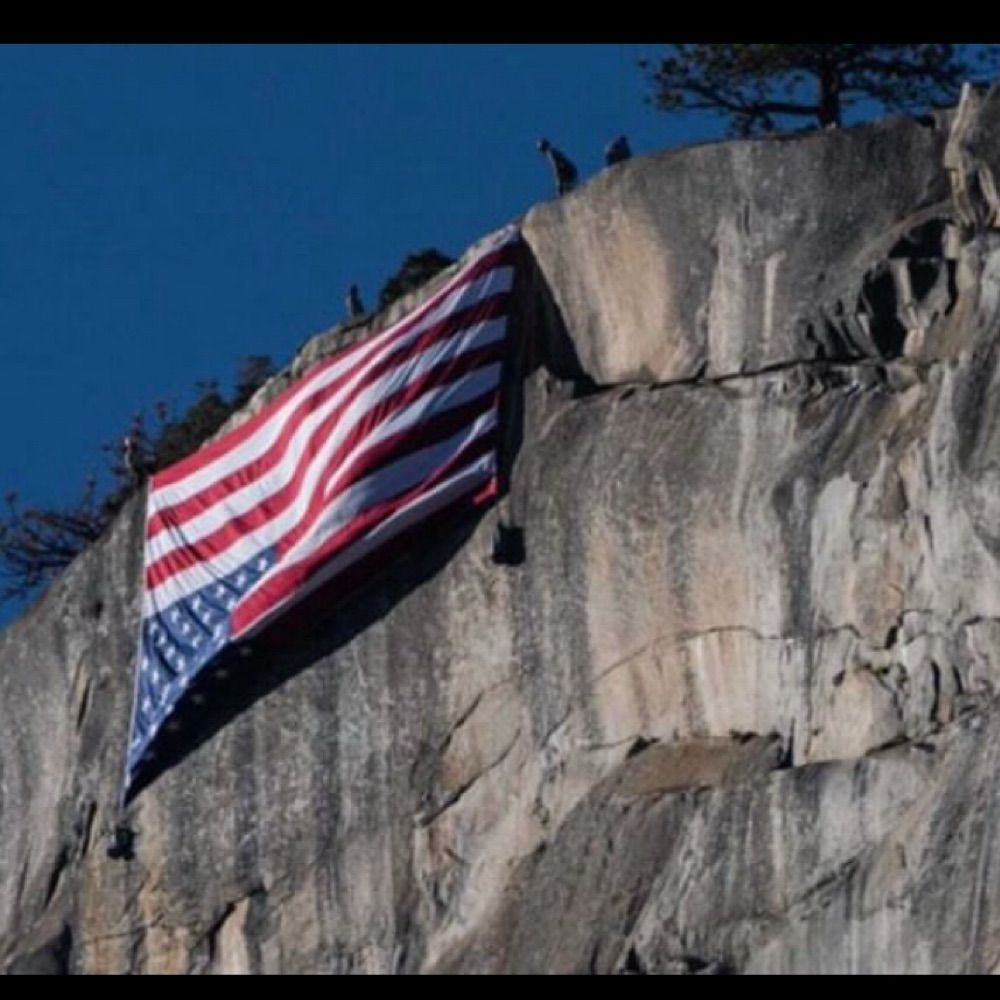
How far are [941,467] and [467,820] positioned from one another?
5809mm

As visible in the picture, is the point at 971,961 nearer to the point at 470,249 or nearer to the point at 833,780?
the point at 833,780

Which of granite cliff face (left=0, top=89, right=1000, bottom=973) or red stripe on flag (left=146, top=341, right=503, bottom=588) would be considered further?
red stripe on flag (left=146, top=341, right=503, bottom=588)

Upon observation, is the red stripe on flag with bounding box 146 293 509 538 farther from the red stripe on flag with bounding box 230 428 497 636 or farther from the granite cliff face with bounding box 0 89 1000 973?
the red stripe on flag with bounding box 230 428 497 636

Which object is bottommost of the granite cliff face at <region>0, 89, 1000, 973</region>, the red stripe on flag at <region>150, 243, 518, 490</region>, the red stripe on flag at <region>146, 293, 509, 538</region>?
the granite cliff face at <region>0, 89, 1000, 973</region>

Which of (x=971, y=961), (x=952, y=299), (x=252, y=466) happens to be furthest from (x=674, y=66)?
(x=971, y=961)

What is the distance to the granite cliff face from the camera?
52.2 metres

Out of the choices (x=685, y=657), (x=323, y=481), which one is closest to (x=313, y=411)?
(x=323, y=481)

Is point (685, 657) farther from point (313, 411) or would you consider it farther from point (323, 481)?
point (313, 411)

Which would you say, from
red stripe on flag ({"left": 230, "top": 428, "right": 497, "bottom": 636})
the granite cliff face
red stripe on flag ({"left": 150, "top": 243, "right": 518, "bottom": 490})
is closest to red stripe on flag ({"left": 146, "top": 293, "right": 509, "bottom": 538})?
red stripe on flag ({"left": 150, "top": 243, "right": 518, "bottom": 490})

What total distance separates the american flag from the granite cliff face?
0.94 ft

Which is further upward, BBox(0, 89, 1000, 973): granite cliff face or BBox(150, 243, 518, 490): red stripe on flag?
BBox(150, 243, 518, 490): red stripe on flag

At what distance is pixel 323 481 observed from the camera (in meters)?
58.7

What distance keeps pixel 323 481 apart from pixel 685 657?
435 centimetres

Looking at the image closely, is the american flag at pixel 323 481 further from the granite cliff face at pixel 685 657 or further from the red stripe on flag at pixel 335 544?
the granite cliff face at pixel 685 657
